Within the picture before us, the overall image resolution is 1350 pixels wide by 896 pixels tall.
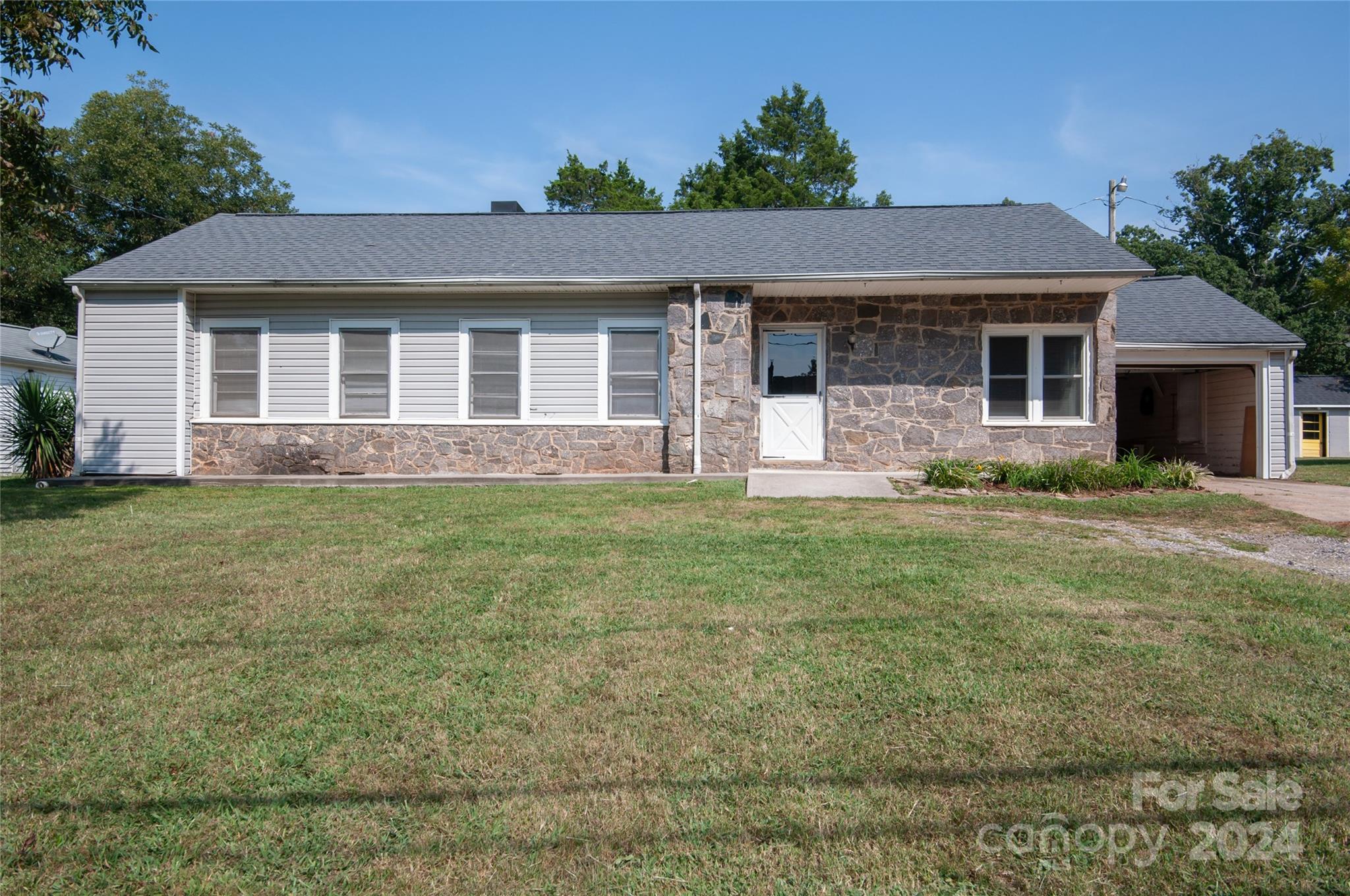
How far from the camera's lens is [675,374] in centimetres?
1121

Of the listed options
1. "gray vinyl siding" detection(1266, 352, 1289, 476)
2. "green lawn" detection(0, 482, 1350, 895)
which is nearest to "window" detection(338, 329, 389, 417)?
"green lawn" detection(0, 482, 1350, 895)

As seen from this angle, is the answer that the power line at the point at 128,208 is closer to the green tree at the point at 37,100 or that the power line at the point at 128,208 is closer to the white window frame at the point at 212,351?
the white window frame at the point at 212,351

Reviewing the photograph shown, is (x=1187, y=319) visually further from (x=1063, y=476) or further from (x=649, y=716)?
(x=649, y=716)

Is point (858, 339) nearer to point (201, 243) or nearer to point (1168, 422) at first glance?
point (1168, 422)

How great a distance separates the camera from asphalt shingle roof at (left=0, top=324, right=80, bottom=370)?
57.4 ft

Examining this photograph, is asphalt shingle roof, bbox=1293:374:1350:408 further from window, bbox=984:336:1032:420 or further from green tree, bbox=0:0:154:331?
green tree, bbox=0:0:154:331

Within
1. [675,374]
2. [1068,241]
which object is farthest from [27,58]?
[1068,241]

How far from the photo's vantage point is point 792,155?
1366 inches

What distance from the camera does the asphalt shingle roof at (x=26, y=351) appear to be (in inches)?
688

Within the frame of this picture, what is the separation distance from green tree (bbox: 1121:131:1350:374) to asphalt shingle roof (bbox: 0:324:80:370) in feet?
138

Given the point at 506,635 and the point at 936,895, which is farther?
the point at 506,635

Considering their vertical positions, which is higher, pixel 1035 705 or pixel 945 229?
pixel 945 229

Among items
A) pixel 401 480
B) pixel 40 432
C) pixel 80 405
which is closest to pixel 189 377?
pixel 80 405

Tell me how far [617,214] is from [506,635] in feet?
40.5
